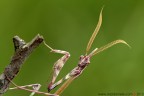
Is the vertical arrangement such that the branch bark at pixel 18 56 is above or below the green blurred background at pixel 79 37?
below

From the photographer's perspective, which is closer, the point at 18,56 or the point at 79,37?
the point at 18,56

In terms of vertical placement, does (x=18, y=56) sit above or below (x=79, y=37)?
below

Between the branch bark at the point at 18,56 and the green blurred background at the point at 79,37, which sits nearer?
the branch bark at the point at 18,56

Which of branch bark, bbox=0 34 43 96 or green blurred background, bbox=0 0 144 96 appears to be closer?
branch bark, bbox=0 34 43 96

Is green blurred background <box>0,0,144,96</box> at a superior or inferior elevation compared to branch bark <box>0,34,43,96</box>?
superior

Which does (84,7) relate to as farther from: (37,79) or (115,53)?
(37,79)
